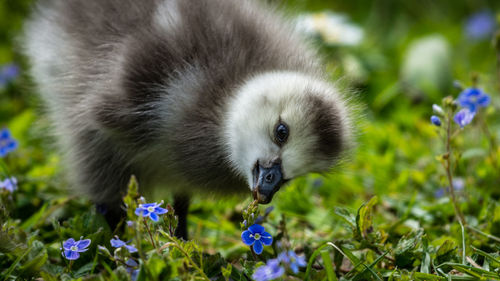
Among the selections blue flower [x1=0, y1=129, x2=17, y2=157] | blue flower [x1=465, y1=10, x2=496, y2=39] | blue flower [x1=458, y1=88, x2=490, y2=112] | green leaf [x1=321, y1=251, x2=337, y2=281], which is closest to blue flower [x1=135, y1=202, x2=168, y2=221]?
green leaf [x1=321, y1=251, x2=337, y2=281]

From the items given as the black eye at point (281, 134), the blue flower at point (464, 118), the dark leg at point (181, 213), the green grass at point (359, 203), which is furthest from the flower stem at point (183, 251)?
the blue flower at point (464, 118)

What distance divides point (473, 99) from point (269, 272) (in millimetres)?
1448

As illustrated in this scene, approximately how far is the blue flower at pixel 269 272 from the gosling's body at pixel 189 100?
0.49 metres

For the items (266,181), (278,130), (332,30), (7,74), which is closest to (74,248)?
(266,181)

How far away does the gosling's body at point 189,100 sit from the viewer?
2379 millimetres

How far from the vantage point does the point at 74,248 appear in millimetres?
2094

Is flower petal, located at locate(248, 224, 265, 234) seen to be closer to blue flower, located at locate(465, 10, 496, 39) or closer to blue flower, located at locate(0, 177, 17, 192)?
blue flower, located at locate(0, 177, 17, 192)

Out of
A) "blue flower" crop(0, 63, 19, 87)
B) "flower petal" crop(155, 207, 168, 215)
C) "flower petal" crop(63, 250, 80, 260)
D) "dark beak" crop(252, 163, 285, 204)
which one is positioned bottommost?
"blue flower" crop(0, 63, 19, 87)

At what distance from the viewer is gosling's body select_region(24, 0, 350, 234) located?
7.80 ft

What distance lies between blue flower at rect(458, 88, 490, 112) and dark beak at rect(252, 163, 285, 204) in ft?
3.32

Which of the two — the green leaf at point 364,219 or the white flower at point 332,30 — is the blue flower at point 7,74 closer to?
the white flower at point 332,30

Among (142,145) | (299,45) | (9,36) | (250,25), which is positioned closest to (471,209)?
(299,45)

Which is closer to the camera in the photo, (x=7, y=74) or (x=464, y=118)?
(x=464, y=118)

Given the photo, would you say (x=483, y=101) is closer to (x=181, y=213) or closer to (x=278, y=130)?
(x=278, y=130)
